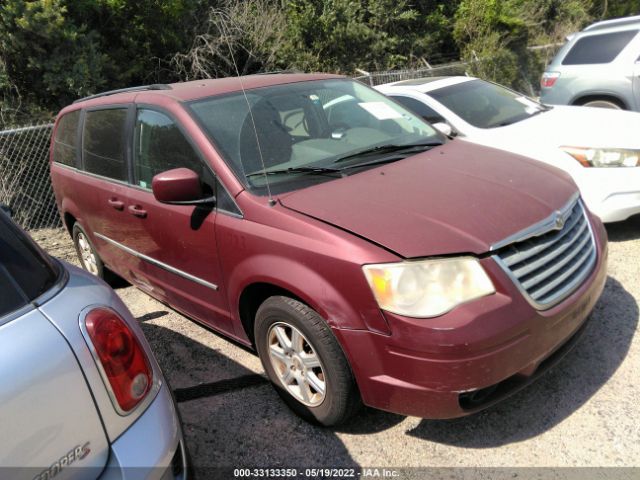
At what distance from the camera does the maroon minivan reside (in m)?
2.27

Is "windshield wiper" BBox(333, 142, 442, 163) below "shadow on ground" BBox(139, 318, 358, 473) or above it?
above

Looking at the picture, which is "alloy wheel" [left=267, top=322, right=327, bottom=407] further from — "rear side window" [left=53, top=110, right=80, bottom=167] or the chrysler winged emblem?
"rear side window" [left=53, top=110, right=80, bottom=167]

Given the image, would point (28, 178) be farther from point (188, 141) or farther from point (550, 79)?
point (550, 79)

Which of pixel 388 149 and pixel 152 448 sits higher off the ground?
pixel 388 149

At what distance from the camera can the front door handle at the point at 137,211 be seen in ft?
11.4

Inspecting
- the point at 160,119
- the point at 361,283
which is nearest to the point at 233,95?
the point at 160,119

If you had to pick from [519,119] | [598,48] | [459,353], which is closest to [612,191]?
[519,119]

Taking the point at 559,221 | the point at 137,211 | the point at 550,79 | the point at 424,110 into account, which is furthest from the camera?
the point at 550,79

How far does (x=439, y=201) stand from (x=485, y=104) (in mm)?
3595

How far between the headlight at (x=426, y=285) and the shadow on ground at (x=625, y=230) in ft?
10.00

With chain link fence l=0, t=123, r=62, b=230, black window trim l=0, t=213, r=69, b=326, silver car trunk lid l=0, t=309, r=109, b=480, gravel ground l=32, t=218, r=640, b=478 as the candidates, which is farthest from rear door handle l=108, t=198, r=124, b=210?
chain link fence l=0, t=123, r=62, b=230

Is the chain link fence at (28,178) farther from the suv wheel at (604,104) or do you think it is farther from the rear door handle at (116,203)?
the suv wheel at (604,104)

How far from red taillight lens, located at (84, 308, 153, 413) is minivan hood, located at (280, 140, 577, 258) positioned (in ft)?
3.38

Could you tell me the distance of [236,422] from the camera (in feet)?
9.82
